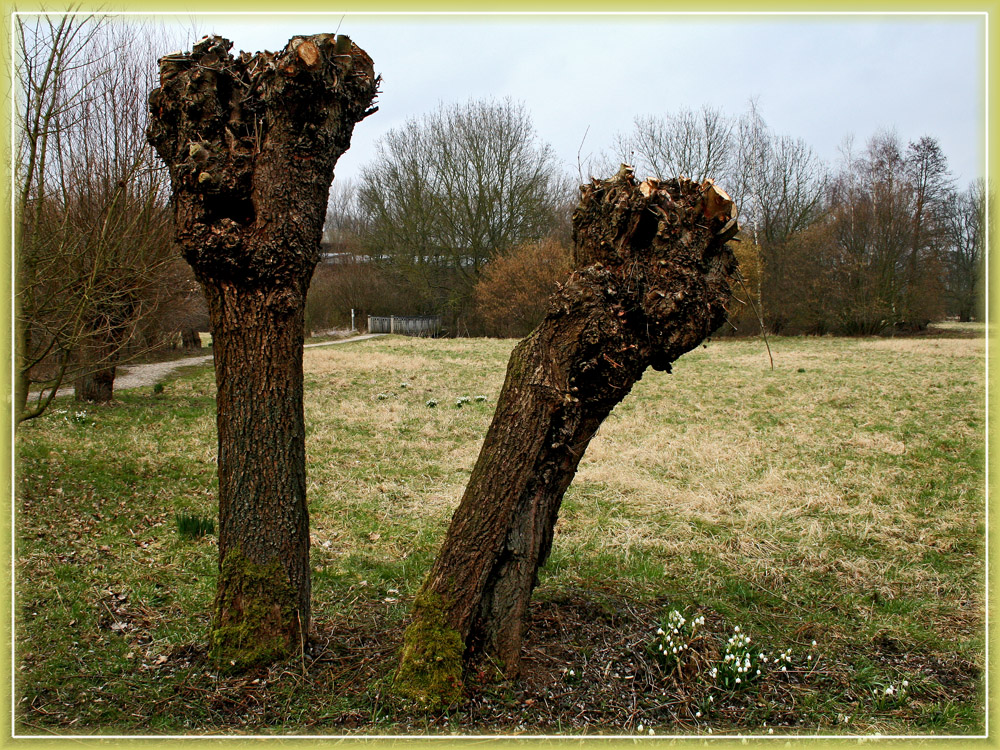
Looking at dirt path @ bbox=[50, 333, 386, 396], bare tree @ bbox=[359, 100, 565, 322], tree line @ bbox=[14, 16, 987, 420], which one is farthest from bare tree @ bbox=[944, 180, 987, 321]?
dirt path @ bbox=[50, 333, 386, 396]

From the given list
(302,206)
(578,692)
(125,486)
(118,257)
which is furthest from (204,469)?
(578,692)

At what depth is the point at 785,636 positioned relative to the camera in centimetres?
413

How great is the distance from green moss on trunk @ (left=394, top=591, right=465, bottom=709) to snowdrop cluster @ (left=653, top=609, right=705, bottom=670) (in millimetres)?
1067

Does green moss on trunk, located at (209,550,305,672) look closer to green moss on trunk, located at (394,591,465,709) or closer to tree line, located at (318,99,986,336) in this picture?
green moss on trunk, located at (394,591,465,709)

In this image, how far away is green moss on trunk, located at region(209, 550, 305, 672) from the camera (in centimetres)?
348

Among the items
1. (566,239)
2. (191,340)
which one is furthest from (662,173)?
(191,340)

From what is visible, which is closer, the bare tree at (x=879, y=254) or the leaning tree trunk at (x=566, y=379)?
the leaning tree trunk at (x=566, y=379)

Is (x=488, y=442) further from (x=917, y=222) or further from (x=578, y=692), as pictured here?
(x=917, y=222)

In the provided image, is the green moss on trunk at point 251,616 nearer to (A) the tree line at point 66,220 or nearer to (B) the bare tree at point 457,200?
(A) the tree line at point 66,220

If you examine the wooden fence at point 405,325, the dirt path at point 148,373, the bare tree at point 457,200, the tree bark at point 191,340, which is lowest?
the dirt path at point 148,373

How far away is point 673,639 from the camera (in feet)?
11.7

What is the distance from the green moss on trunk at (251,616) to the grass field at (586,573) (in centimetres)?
11

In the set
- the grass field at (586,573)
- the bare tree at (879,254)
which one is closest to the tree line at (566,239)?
the bare tree at (879,254)

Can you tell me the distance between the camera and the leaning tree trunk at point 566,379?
325 centimetres
